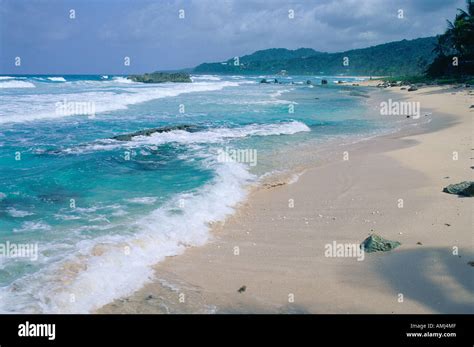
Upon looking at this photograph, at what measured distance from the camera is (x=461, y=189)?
8875 mm

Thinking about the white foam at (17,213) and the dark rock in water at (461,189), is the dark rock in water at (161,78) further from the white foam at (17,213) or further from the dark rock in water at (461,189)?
the dark rock in water at (461,189)

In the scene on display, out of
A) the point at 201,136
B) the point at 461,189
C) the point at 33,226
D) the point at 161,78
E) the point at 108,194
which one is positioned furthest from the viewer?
the point at 161,78

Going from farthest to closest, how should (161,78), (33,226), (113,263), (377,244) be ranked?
1. (161,78)
2. (33,226)
3. (377,244)
4. (113,263)

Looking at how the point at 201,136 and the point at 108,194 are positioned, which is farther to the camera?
the point at 201,136

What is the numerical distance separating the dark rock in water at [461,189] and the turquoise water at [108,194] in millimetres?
4664

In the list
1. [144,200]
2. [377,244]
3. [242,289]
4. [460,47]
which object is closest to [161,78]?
[460,47]

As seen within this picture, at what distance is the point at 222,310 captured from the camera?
16.4 feet

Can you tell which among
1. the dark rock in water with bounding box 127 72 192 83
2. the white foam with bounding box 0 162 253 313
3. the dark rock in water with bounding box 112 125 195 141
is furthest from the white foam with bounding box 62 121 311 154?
the dark rock in water with bounding box 127 72 192 83

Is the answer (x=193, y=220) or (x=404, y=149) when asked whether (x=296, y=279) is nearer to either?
(x=193, y=220)

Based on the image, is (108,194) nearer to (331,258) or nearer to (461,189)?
(331,258)

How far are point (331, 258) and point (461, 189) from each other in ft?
14.0

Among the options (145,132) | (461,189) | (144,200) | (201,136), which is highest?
(145,132)

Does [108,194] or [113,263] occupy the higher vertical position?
[108,194]
